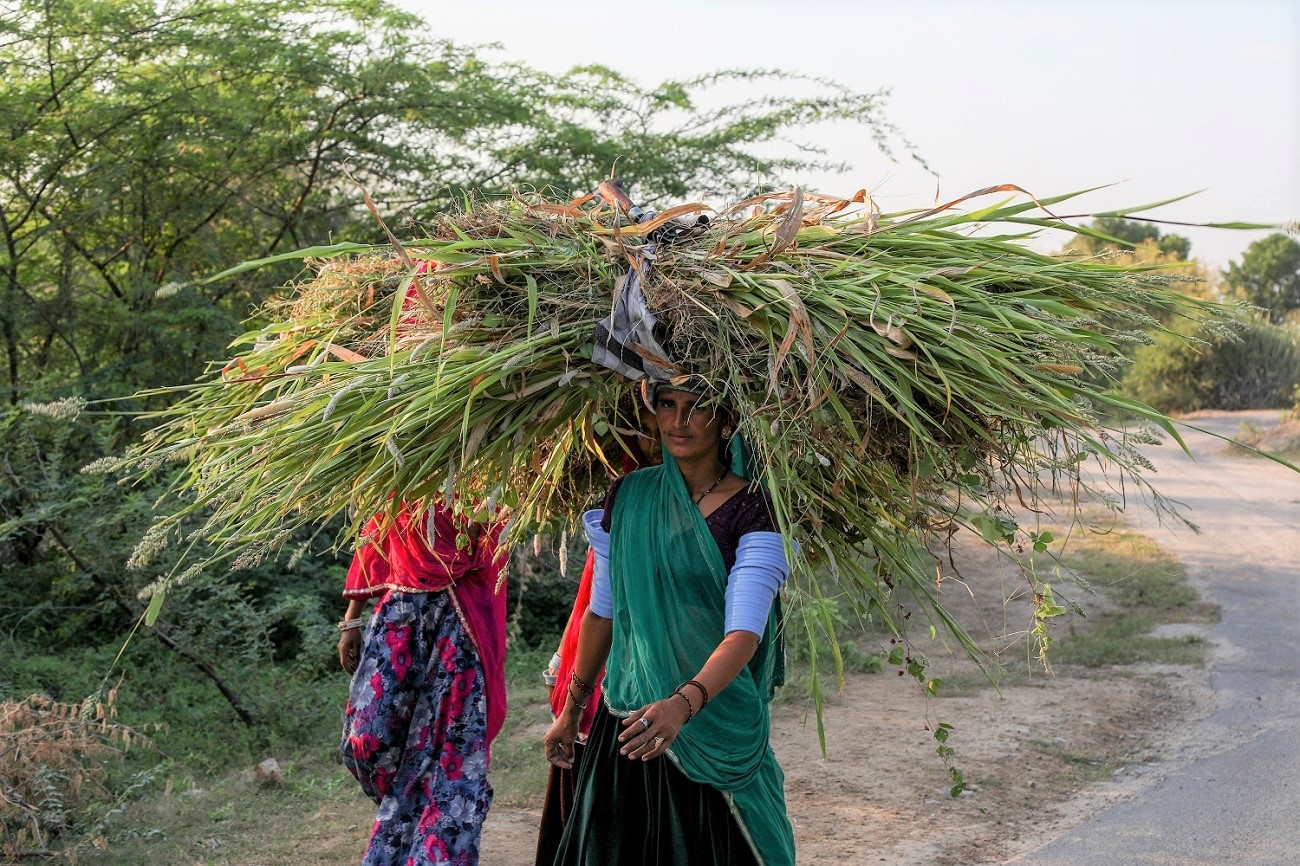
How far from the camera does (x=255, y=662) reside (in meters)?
6.07

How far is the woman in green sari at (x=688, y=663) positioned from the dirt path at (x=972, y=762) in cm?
118

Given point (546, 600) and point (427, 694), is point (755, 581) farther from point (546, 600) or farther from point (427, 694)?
point (546, 600)

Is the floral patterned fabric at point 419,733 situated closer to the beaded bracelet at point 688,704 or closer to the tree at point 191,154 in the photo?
the beaded bracelet at point 688,704

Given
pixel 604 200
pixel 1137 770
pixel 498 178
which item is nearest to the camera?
pixel 604 200

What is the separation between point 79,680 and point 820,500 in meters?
4.45

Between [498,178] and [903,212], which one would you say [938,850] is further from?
[498,178]

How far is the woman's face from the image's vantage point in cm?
278

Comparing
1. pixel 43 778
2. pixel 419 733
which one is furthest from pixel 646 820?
pixel 43 778

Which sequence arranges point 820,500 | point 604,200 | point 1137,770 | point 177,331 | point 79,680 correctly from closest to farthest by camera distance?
point 820,500, point 604,200, point 1137,770, point 79,680, point 177,331

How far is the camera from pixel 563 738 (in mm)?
3186

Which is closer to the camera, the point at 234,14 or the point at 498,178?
the point at 234,14

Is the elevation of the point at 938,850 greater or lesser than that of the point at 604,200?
lesser

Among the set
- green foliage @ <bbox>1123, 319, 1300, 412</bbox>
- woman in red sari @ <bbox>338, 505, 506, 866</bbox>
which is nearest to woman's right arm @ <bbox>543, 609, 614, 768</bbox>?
woman in red sari @ <bbox>338, 505, 506, 866</bbox>

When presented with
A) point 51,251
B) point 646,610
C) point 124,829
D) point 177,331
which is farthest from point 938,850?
point 51,251
